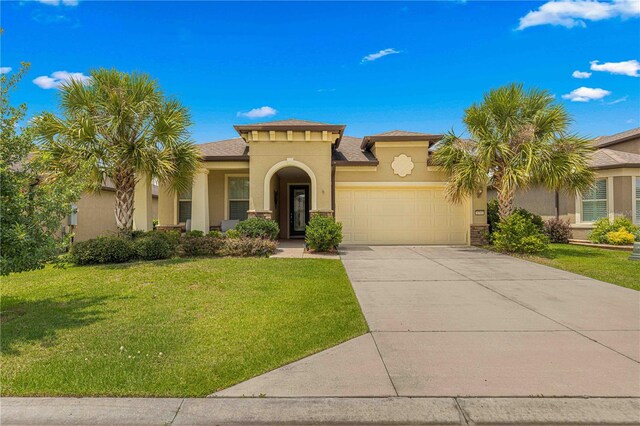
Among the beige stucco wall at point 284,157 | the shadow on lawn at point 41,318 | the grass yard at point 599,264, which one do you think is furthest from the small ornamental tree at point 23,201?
the grass yard at point 599,264

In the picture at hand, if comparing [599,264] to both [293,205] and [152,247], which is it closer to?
[293,205]

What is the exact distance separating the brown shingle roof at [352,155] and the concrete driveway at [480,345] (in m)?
7.17

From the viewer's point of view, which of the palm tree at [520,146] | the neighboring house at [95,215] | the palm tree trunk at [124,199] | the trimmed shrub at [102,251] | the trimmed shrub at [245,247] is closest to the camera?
the trimmed shrub at [102,251]

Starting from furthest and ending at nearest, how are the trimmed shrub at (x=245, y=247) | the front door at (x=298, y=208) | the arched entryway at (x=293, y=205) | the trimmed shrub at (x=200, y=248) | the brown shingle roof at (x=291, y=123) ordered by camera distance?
the front door at (x=298, y=208)
the arched entryway at (x=293, y=205)
the brown shingle roof at (x=291, y=123)
the trimmed shrub at (x=200, y=248)
the trimmed shrub at (x=245, y=247)

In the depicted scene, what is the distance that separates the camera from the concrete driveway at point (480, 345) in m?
3.52

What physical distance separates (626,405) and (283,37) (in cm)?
1350

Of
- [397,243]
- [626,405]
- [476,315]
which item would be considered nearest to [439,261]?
[397,243]

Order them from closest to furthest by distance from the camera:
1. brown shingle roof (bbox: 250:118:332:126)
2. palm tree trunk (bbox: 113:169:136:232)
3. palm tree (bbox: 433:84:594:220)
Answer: palm tree trunk (bbox: 113:169:136:232)
palm tree (bbox: 433:84:594:220)
brown shingle roof (bbox: 250:118:332:126)

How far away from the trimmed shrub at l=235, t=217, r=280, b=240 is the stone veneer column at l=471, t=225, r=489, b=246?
804cm

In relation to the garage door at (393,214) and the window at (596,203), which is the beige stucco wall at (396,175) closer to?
the garage door at (393,214)

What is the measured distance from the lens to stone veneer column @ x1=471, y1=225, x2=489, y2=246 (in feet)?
48.7

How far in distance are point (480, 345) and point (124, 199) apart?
34.7 feet

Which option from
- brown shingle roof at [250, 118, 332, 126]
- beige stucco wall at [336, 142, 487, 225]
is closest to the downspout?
beige stucco wall at [336, 142, 487, 225]

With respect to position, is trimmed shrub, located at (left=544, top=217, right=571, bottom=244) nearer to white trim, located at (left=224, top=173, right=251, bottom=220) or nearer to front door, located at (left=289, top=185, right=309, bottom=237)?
Result: front door, located at (left=289, top=185, right=309, bottom=237)
